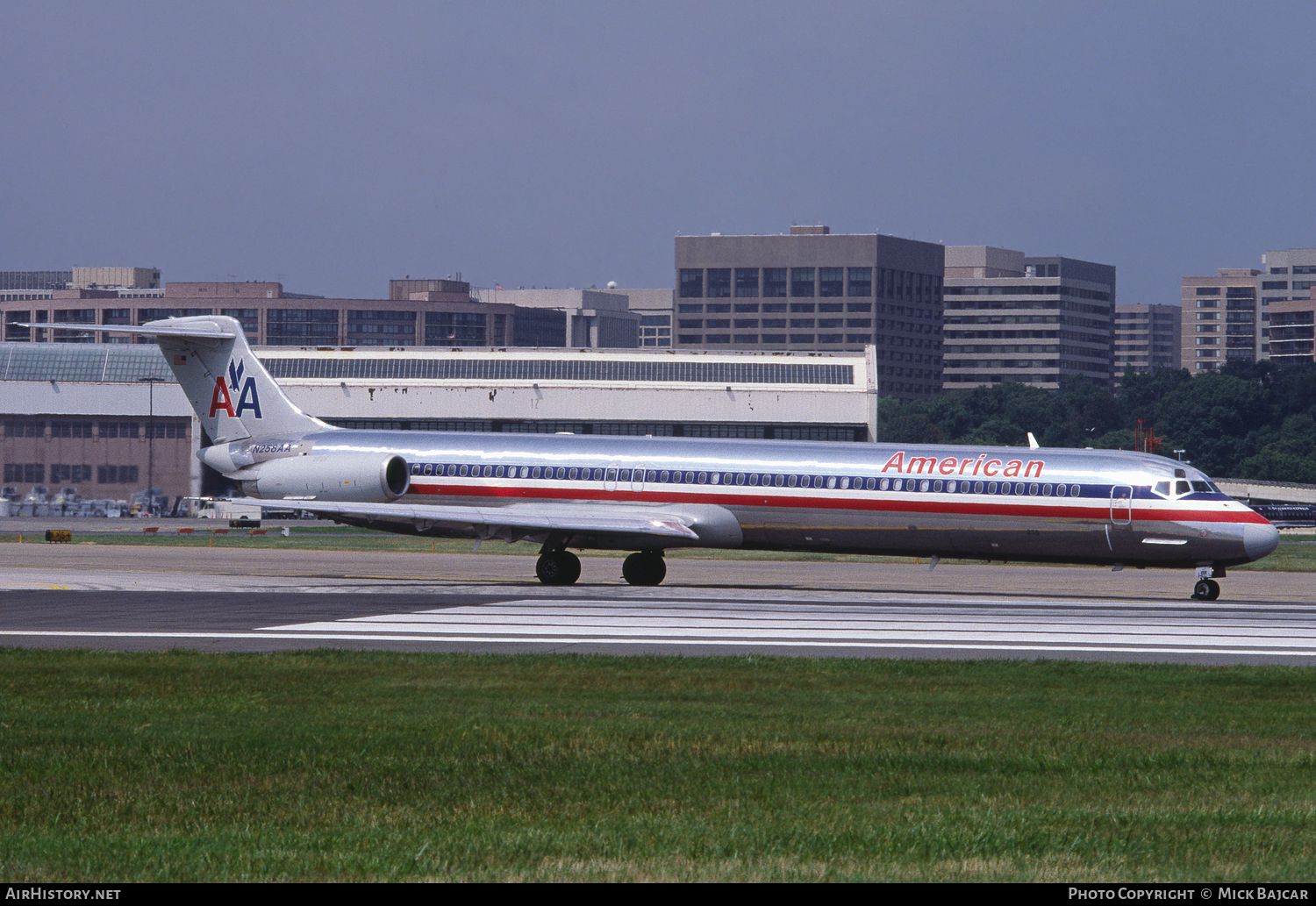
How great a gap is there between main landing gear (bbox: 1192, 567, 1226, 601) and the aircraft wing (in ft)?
32.5

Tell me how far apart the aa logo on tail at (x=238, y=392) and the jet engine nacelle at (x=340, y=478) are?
263 centimetres

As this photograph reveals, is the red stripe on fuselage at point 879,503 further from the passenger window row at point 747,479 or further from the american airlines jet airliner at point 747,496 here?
the passenger window row at point 747,479

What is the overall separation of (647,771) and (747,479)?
2382 centimetres

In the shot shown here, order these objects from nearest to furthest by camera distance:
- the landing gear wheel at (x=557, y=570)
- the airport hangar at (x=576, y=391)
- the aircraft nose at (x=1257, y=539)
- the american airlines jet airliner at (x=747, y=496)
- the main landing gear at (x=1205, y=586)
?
the aircraft nose at (x=1257, y=539) → the main landing gear at (x=1205, y=586) → the american airlines jet airliner at (x=747, y=496) → the landing gear wheel at (x=557, y=570) → the airport hangar at (x=576, y=391)

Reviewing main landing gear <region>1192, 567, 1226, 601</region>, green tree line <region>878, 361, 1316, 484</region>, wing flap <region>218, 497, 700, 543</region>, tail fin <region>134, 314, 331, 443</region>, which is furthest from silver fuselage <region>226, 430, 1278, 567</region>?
green tree line <region>878, 361, 1316, 484</region>

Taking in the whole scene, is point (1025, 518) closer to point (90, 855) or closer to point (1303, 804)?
point (1303, 804)

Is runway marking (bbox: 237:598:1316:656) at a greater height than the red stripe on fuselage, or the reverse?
the red stripe on fuselage

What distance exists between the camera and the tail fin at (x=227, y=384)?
135ft

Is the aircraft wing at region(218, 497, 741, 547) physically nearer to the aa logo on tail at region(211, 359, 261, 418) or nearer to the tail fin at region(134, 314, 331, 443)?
the tail fin at region(134, 314, 331, 443)

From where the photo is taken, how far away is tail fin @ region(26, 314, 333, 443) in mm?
41031

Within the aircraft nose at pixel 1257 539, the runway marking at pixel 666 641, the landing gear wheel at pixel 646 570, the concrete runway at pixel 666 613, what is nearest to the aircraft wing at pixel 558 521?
the concrete runway at pixel 666 613

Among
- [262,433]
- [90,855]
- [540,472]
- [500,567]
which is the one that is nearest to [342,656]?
[90,855]

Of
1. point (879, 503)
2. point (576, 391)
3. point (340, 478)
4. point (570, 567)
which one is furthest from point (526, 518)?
point (576, 391)
